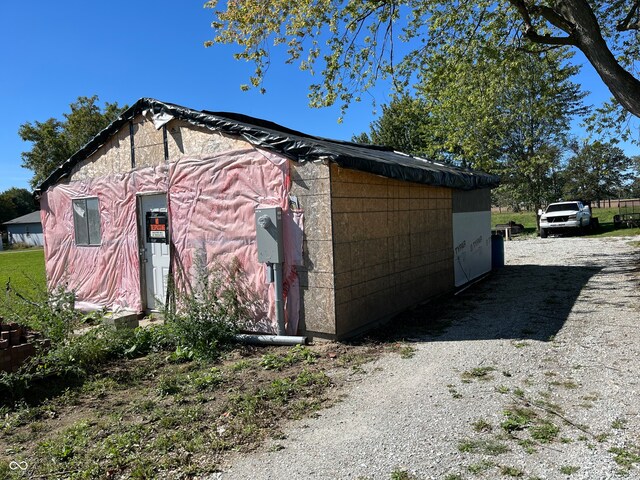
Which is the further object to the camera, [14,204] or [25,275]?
[14,204]

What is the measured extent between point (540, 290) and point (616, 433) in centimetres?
673

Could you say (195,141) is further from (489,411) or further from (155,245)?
(489,411)

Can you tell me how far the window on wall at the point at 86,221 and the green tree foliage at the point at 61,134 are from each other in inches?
1181

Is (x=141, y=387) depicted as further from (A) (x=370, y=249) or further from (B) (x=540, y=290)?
(B) (x=540, y=290)

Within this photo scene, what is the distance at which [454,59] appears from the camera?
11.0 m

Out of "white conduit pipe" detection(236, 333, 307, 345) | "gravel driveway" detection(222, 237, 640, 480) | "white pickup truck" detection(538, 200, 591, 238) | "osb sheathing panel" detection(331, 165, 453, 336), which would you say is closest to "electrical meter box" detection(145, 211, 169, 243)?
"white conduit pipe" detection(236, 333, 307, 345)

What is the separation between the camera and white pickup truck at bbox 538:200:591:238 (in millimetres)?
23750

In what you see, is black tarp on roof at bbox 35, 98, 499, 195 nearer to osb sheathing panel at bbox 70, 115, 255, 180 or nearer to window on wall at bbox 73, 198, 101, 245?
osb sheathing panel at bbox 70, 115, 255, 180

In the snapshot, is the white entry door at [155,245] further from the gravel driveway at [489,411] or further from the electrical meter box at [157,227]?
the gravel driveway at [489,411]

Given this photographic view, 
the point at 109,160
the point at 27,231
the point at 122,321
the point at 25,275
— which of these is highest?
the point at 109,160

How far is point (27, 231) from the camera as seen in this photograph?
54.6 m

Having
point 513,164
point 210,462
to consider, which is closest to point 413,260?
point 210,462

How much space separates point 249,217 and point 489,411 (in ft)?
13.8

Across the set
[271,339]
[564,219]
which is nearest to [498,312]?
[271,339]
